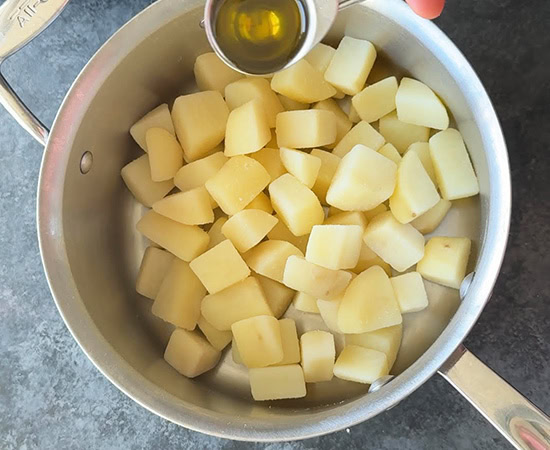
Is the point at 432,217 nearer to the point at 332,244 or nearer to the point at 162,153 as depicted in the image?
the point at 332,244

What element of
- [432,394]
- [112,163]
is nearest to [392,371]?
[432,394]

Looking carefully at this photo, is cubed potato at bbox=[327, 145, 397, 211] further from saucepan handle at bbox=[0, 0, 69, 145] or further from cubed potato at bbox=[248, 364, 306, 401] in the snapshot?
saucepan handle at bbox=[0, 0, 69, 145]

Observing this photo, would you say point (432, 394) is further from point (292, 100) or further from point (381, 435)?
point (292, 100)

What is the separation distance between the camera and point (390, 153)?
1.23 meters

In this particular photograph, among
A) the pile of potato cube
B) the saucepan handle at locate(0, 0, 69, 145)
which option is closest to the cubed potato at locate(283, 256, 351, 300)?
the pile of potato cube

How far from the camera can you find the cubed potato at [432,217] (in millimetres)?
1235

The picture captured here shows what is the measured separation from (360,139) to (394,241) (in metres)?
0.20

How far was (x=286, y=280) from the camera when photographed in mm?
1185

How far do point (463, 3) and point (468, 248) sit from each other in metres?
0.48

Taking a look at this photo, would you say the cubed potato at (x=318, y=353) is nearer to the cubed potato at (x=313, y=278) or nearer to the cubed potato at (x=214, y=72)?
the cubed potato at (x=313, y=278)

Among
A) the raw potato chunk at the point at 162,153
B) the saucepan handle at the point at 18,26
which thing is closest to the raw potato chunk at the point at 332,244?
the raw potato chunk at the point at 162,153

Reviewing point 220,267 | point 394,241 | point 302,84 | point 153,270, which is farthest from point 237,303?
point 302,84

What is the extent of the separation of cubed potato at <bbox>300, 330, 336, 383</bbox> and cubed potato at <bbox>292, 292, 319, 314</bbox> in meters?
0.05

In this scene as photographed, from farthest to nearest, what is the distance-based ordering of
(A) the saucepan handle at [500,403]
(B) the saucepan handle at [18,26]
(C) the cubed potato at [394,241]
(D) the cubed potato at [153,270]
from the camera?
1. (D) the cubed potato at [153,270]
2. (C) the cubed potato at [394,241]
3. (B) the saucepan handle at [18,26]
4. (A) the saucepan handle at [500,403]
